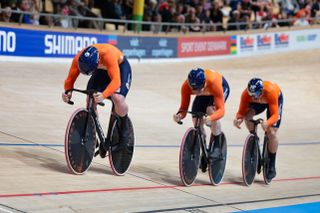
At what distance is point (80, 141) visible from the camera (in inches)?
259

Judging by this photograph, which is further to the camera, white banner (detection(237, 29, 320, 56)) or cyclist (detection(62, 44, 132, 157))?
white banner (detection(237, 29, 320, 56))

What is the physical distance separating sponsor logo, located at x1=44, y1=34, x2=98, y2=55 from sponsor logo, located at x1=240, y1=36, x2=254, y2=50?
6663 millimetres

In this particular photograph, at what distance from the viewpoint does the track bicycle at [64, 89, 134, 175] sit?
6.51m

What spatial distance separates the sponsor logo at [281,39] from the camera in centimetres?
2266

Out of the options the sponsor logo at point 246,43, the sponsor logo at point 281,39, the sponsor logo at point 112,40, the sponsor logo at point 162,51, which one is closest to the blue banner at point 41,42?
the sponsor logo at point 112,40

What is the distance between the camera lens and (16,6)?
15.1m

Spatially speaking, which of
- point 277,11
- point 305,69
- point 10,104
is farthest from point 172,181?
point 277,11

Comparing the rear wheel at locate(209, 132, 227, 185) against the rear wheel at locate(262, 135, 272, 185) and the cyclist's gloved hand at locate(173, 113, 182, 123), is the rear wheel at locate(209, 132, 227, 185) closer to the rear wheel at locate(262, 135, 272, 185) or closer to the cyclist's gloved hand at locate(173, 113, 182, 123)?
the cyclist's gloved hand at locate(173, 113, 182, 123)

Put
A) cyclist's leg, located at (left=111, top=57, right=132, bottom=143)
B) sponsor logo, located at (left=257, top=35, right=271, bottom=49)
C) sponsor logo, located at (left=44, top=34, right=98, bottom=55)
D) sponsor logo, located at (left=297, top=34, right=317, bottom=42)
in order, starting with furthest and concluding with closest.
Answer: sponsor logo, located at (left=297, top=34, right=317, bottom=42)
sponsor logo, located at (left=257, top=35, right=271, bottom=49)
sponsor logo, located at (left=44, top=34, right=98, bottom=55)
cyclist's leg, located at (left=111, top=57, right=132, bottom=143)

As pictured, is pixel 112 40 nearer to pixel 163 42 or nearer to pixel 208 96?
pixel 163 42

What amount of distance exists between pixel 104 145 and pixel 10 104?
4169mm

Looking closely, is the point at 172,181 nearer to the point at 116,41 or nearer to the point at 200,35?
the point at 116,41

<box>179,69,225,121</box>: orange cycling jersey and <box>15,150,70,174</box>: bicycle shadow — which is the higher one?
<box>179,69,225,121</box>: orange cycling jersey

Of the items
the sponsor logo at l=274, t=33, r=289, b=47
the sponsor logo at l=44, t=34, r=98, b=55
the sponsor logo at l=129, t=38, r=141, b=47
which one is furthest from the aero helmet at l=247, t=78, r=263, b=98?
the sponsor logo at l=274, t=33, r=289, b=47
